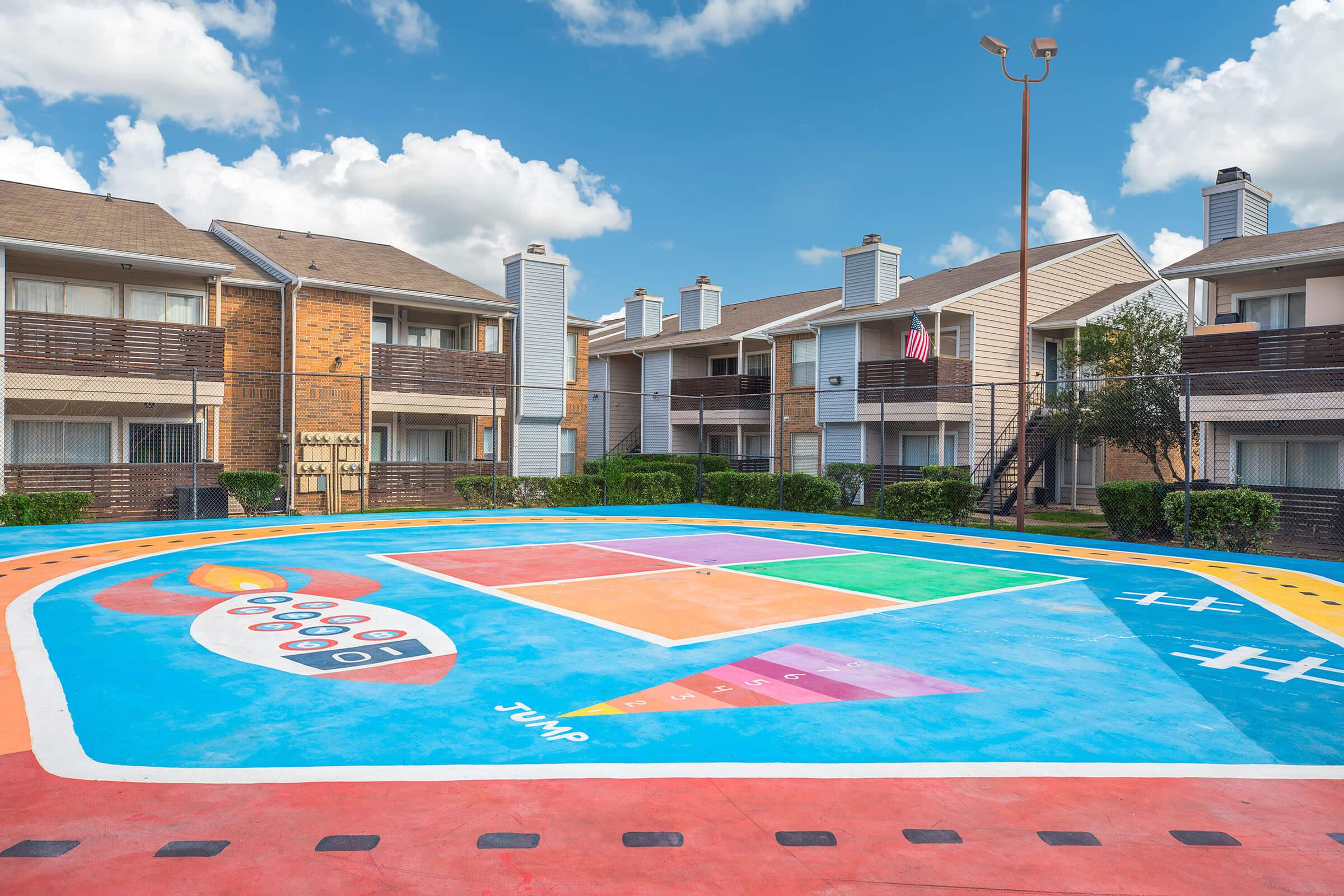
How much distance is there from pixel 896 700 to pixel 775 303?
30945 mm

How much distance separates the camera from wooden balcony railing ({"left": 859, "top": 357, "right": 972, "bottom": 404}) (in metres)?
25.1

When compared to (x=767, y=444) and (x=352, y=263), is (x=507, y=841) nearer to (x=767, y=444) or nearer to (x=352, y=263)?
(x=352, y=263)

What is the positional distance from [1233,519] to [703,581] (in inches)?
392

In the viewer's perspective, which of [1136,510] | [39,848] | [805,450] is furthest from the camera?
[805,450]

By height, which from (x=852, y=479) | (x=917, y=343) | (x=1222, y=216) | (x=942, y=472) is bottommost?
(x=852, y=479)

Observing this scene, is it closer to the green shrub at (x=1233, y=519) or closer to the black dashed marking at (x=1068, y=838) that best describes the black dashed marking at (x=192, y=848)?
the black dashed marking at (x=1068, y=838)

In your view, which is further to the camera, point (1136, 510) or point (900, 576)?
point (1136, 510)

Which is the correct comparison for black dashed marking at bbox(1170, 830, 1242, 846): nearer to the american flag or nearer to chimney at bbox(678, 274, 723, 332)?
the american flag

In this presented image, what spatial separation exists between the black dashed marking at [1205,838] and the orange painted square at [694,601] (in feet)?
14.2

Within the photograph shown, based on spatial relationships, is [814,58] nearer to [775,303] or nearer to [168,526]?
[775,303]

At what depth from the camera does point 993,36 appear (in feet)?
53.5

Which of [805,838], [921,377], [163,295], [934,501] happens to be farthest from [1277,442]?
[163,295]

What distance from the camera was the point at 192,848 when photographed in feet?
11.7

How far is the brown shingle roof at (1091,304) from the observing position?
26.5m
